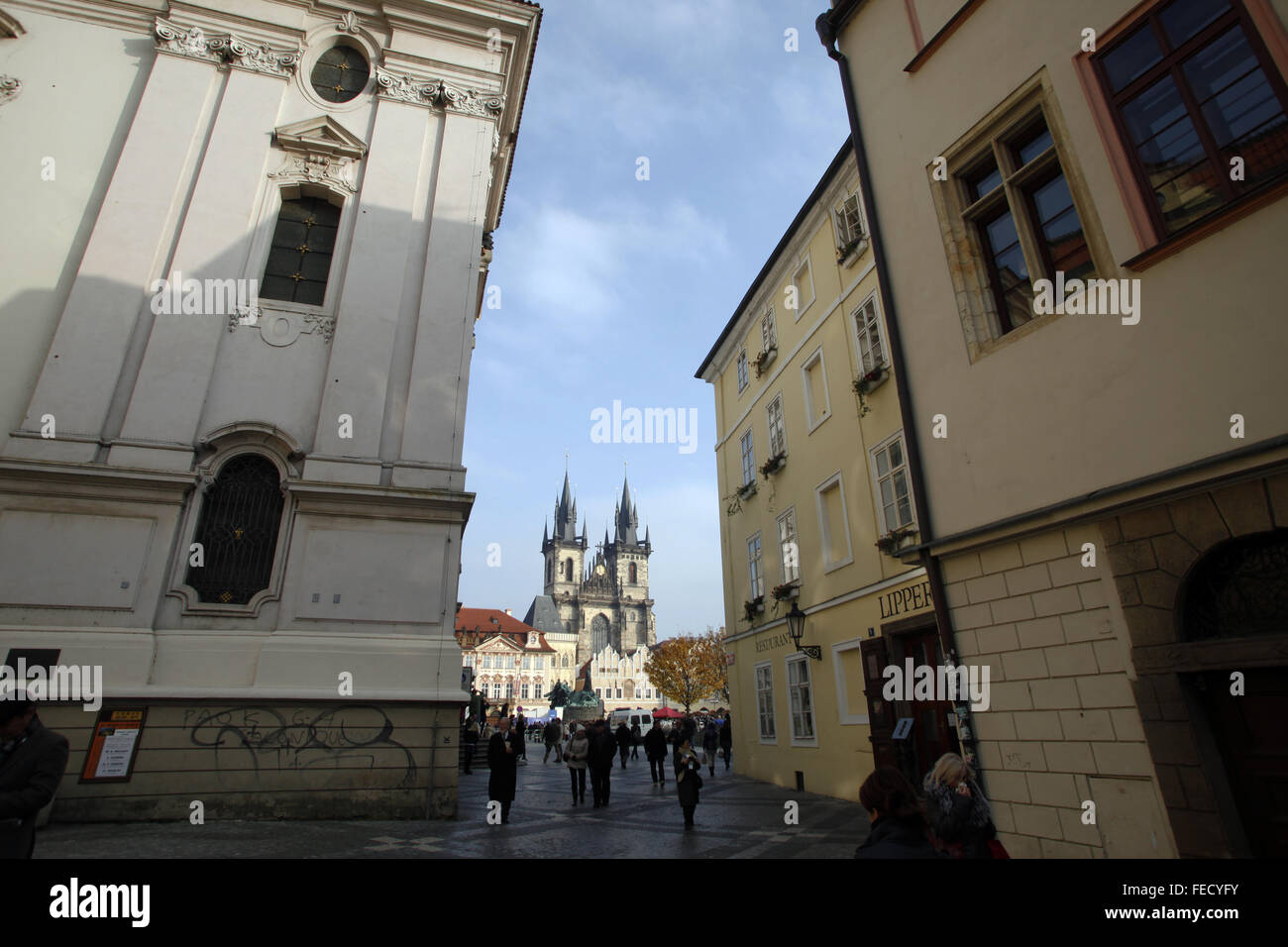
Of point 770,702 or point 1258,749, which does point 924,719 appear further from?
point 770,702

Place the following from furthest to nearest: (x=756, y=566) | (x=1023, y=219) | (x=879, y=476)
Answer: (x=756, y=566) < (x=879, y=476) < (x=1023, y=219)

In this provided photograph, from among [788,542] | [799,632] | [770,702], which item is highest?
[788,542]

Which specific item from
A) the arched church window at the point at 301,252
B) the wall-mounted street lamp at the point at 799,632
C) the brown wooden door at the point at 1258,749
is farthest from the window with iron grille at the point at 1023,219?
the arched church window at the point at 301,252

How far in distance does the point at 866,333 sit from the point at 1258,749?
35.8ft

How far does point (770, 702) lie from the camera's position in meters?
17.7

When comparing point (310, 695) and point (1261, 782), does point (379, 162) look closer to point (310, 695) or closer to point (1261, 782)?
point (310, 695)

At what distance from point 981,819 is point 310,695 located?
9.11 metres

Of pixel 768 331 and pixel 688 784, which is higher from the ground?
pixel 768 331

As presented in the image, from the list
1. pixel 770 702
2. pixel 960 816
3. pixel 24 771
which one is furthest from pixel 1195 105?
pixel 770 702

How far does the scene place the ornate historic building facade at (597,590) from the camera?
386ft

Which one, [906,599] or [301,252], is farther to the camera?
[301,252]

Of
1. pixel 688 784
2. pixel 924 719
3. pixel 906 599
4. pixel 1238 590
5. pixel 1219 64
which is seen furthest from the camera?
pixel 906 599
